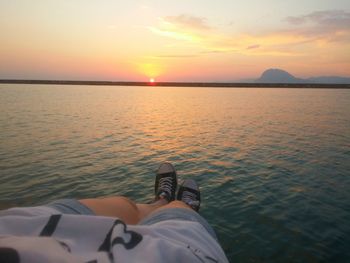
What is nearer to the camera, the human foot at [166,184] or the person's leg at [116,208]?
the person's leg at [116,208]

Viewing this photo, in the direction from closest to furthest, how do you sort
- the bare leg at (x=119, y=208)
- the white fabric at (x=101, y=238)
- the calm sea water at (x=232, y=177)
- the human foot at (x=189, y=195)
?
the white fabric at (x=101, y=238) < the bare leg at (x=119, y=208) < the human foot at (x=189, y=195) < the calm sea water at (x=232, y=177)

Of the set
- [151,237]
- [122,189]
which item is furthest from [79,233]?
[122,189]

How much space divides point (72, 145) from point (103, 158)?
3.19 m

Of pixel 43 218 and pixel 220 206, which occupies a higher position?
pixel 43 218

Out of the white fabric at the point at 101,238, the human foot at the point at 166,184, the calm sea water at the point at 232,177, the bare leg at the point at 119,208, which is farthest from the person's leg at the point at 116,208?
the calm sea water at the point at 232,177

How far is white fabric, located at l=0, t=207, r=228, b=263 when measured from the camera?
129 cm

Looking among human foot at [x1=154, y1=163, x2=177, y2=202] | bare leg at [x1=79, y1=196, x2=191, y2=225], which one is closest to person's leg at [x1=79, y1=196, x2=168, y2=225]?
bare leg at [x1=79, y1=196, x2=191, y2=225]

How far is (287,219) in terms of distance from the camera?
648 cm

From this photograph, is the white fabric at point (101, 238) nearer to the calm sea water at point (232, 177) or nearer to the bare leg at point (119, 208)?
the bare leg at point (119, 208)

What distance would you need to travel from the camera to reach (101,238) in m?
1.40

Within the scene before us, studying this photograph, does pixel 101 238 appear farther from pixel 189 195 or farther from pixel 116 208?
pixel 189 195

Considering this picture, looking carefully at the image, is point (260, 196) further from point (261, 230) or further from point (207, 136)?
point (207, 136)

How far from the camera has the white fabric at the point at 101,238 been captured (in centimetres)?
129

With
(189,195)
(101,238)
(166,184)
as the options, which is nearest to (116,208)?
(101,238)
